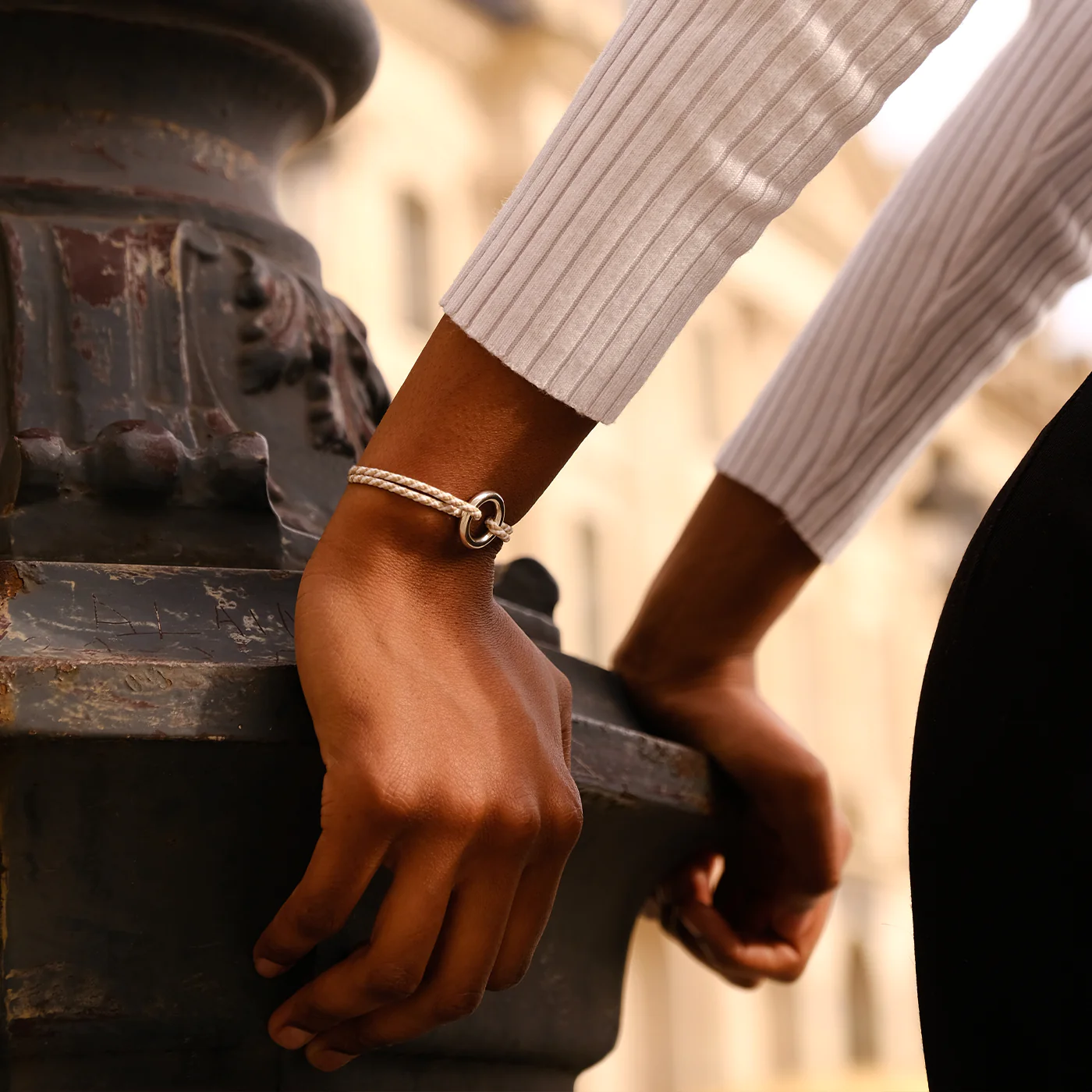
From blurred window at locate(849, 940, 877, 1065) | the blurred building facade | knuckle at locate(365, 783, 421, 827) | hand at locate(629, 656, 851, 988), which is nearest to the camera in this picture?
knuckle at locate(365, 783, 421, 827)

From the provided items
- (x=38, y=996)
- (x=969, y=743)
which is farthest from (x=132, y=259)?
(x=969, y=743)

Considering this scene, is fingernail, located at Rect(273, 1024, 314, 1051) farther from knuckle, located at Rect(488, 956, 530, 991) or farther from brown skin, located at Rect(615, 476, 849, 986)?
brown skin, located at Rect(615, 476, 849, 986)

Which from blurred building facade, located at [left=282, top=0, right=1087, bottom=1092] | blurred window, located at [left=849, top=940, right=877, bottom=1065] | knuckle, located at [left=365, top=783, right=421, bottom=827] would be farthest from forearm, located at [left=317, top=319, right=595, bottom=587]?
blurred window, located at [left=849, top=940, right=877, bottom=1065]

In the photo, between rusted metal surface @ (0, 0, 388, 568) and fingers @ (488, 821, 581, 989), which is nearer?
fingers @ (488, 821, 581, 989)

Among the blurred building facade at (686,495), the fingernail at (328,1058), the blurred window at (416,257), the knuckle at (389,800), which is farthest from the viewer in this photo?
the blurred window at (416,257)

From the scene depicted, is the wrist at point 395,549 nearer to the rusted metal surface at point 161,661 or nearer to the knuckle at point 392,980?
the rusted metal surface at point 161,661

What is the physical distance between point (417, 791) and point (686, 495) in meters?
13.9

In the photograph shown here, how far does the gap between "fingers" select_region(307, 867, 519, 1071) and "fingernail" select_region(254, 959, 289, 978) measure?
51 millimetres

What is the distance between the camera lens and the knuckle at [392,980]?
671mm

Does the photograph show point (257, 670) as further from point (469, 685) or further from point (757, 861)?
point (757, 861)

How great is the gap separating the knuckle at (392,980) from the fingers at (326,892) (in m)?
0.03

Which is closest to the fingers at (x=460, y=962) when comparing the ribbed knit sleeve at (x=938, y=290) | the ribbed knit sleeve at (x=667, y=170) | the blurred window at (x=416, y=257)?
the ribbed knit sleeve at (x=667, y=170)

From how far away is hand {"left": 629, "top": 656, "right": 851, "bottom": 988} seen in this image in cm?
99

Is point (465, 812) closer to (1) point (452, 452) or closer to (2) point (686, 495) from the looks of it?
(1) point (452, 452)
